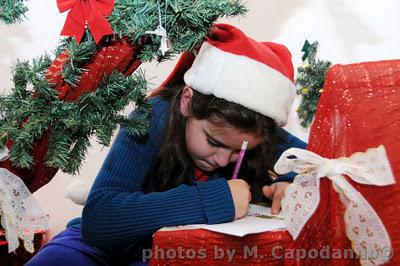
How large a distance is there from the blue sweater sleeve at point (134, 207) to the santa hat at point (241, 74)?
169 mm

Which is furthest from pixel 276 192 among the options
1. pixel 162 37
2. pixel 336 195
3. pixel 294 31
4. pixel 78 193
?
pixel 294 31

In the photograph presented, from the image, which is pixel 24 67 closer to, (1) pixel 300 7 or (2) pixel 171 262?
(2) pixel 171 262

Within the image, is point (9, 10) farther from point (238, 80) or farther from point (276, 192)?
point (276, 192)

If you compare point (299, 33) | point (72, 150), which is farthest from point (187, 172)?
point (299, 33)

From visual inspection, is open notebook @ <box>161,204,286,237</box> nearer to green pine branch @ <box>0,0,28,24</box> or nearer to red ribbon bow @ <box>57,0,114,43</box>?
red ribbon bow @ <box>57,0,114,43</box>

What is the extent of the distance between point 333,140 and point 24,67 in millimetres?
460

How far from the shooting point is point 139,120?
0.75m

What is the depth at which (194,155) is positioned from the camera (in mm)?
973

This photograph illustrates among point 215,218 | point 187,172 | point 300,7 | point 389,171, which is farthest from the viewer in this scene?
point 300,7

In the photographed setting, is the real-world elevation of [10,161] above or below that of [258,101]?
below

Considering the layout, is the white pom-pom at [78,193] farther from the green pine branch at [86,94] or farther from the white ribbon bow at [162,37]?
the white ribbon bow at [162,37]

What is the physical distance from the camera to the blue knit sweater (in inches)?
29.4

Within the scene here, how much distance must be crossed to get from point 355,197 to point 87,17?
0.47 metres

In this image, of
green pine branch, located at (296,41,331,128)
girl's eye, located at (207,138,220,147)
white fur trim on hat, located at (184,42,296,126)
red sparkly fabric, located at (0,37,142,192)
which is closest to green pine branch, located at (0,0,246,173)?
red sparkly fabric, located at (0,37,142,192)
